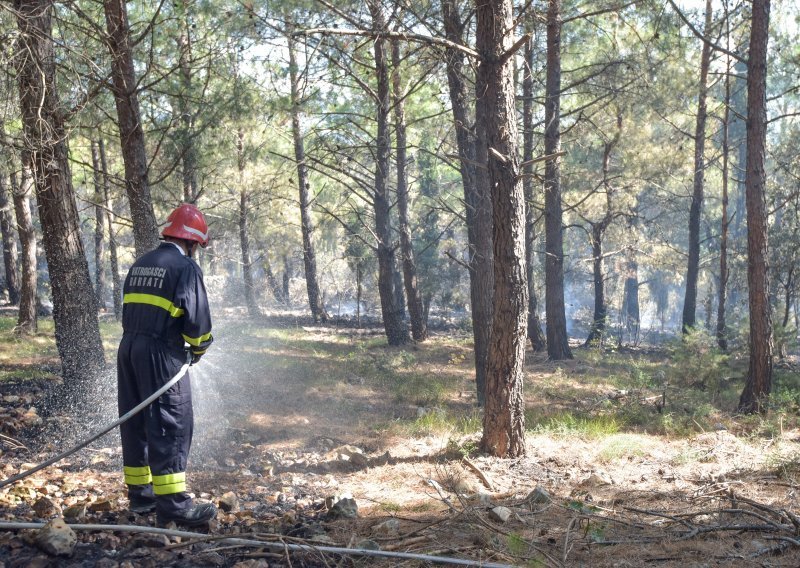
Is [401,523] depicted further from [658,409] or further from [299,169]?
[299,169]

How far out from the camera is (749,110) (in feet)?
29.0

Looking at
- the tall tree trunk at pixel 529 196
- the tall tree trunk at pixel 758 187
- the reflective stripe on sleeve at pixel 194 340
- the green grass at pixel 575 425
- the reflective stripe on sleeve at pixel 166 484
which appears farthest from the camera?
the tall tree trunk at pixel 529 196

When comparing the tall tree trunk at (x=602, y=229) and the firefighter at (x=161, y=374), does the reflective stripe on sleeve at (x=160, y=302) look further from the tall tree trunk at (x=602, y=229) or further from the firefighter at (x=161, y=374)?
the tall tree trunk at (x=602, y=229)

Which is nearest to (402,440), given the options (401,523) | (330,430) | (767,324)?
(330,430)

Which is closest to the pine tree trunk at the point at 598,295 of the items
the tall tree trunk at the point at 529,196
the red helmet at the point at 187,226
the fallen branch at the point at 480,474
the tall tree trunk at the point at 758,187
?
the tall tree trunk at the point at 529,196

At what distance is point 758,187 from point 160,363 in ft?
26.6

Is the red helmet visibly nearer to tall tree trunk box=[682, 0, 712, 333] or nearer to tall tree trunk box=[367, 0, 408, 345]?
tall tree trunk box=[367, 0, 408, 345]

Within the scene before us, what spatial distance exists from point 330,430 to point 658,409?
4.58 metres

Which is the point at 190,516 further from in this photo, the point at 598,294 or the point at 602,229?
the point at 598,294

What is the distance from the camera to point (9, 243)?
1712 cm

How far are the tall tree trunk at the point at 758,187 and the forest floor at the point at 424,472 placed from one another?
1130mm

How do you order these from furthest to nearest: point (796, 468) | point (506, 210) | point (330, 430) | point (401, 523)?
point (330, 430)
point (506, 210)
point (796, 468)
point (401, 523)

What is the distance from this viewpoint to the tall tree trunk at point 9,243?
15.9 metres

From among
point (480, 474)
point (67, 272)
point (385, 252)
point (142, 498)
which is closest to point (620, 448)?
point (480, 474)
